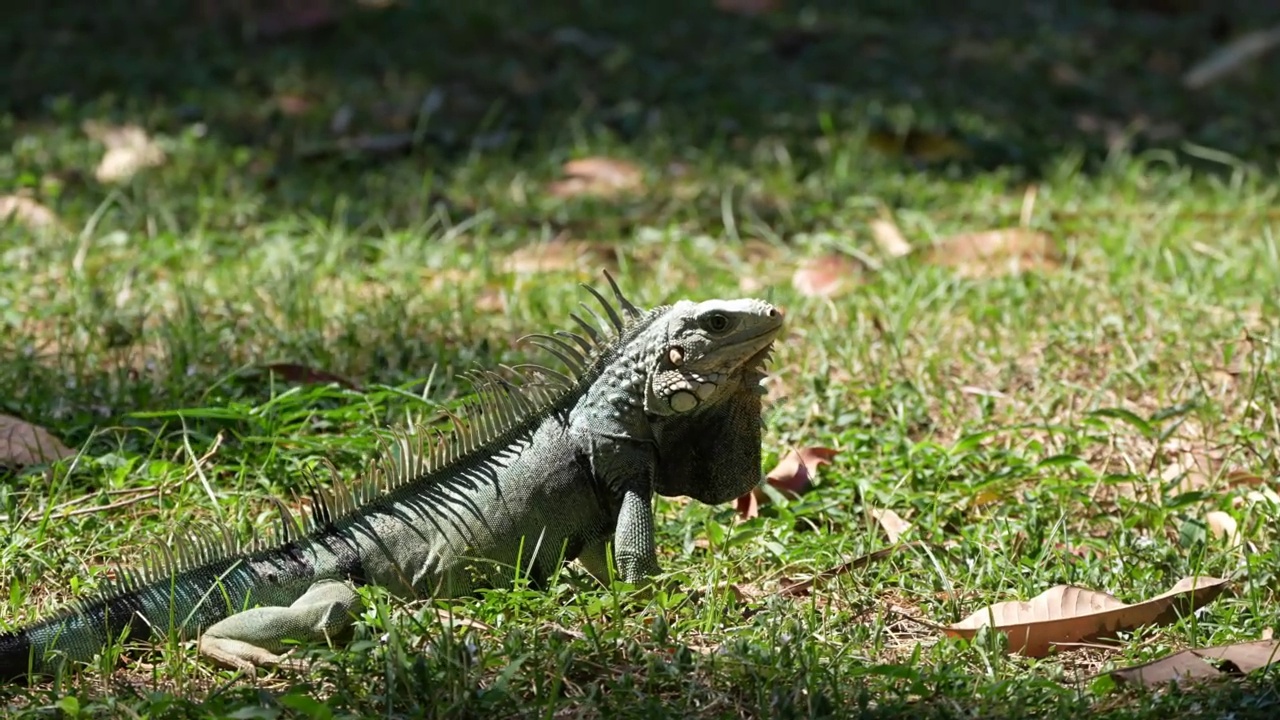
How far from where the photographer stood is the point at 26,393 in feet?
16.3

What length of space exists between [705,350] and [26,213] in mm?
3990

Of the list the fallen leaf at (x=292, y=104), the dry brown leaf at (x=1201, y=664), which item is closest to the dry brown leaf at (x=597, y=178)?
the fallen leaf at (x=292, y=104)

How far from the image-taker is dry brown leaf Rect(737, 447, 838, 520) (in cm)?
460

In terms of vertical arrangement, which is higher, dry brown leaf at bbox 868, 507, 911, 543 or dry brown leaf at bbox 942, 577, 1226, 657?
dry brown leaf at bbox 942, 577, 1226, 657

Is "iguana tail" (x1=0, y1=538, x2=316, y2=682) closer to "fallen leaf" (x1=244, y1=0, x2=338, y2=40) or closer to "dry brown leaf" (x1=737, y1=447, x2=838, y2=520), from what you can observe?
"dry brown leaf" (x1=737, y1=447, x2=838, y2=520)

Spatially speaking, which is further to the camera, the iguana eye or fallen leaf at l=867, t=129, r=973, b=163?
fallen leaf at l=867, t=129, r=973, b=163

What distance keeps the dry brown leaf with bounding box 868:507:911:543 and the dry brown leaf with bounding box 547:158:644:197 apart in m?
3.25

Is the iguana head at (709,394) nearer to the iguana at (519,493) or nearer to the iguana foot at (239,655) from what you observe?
the iguana at (519,493)

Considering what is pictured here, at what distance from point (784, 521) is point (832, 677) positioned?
3.59 feet

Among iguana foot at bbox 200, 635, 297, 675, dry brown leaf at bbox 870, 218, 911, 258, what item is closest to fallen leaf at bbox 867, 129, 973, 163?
dry brown leaf at bbox 870, 218, 911, 258

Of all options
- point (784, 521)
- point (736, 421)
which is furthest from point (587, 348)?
point (784, 521)

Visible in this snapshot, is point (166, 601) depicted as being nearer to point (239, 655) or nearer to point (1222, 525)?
point (239, 655)

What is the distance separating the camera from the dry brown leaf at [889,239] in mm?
6516

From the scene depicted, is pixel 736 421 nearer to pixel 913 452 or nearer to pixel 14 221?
pixel 913 452
